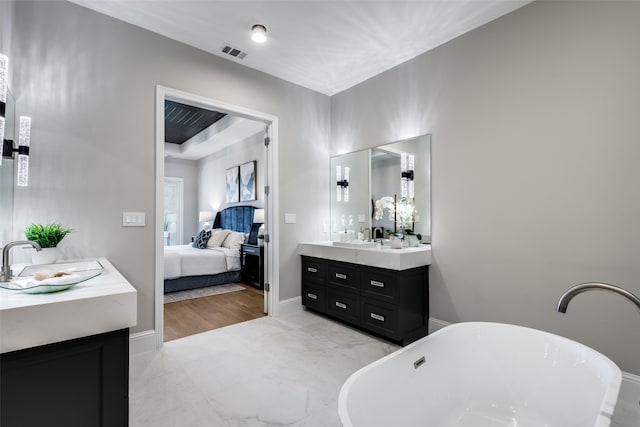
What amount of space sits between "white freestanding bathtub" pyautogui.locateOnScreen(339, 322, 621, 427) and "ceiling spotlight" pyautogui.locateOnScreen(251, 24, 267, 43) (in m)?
2.68

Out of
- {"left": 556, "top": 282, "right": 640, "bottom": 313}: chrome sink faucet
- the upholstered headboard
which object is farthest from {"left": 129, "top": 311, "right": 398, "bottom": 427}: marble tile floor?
the upholstered headboard

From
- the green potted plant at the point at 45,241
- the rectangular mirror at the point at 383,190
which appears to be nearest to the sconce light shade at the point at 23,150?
the green potted plant at the point at 45,241

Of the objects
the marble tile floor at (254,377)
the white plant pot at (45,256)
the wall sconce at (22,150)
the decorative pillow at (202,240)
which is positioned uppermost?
the wall sconce at (22,150)

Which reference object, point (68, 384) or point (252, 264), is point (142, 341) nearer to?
point (68, 384)

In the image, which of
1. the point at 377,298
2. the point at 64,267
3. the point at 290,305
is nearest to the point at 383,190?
the point at 377,298

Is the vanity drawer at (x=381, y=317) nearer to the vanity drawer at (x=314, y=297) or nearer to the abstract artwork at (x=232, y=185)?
the vanity drawer at (x=314, y=297)

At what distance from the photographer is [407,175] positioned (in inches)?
124

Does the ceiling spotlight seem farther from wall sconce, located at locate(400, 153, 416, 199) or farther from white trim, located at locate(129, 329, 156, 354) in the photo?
white trim, located at locate(129, 329, 156, 354)

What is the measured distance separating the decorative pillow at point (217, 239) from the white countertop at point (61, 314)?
4.59 meters

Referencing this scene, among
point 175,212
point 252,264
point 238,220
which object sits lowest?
point 252,264

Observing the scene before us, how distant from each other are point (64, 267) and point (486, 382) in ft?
8.91

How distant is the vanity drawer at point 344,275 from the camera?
9.95 ft

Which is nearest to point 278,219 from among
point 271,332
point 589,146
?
point 271,332

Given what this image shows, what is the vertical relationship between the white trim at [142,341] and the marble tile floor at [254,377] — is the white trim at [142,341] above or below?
above
